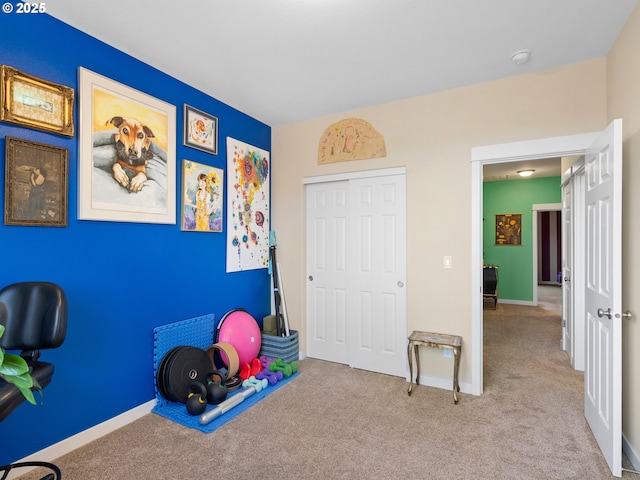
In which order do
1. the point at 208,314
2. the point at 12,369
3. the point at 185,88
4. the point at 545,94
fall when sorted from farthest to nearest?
the point at 208,314
the point at 185,88
the point at 545,94
the point at 12,369

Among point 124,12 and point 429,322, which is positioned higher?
point 124,12

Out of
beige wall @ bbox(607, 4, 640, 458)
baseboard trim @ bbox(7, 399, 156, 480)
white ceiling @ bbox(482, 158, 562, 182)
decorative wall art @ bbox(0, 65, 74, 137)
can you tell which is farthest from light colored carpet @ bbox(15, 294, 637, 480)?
white ceiling @ bbox(482, 158, 562, 182)

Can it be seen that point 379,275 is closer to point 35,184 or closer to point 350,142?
point 350,142

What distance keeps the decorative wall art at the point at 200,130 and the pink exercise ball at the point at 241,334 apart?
1.62 meters

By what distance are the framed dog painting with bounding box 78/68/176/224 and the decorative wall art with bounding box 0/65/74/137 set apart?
0.11 meters

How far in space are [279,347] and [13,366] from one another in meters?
2.66

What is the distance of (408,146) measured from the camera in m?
3.34

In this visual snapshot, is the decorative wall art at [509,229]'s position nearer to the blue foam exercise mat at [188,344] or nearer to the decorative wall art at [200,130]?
the blue foam exercise mat at [188,344]

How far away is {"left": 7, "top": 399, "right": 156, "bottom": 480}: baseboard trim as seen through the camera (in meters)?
2.03

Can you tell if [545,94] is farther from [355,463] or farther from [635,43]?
[355,463]

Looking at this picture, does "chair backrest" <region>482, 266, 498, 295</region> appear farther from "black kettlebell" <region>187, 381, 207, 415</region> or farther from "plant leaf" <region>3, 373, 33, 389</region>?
"plant leaf" <region>3, 373, 33, 389</region>

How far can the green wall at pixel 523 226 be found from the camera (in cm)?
719

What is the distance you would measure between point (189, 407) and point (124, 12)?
267 centimetres

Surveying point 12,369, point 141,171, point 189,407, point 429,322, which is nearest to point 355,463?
point 189,407
